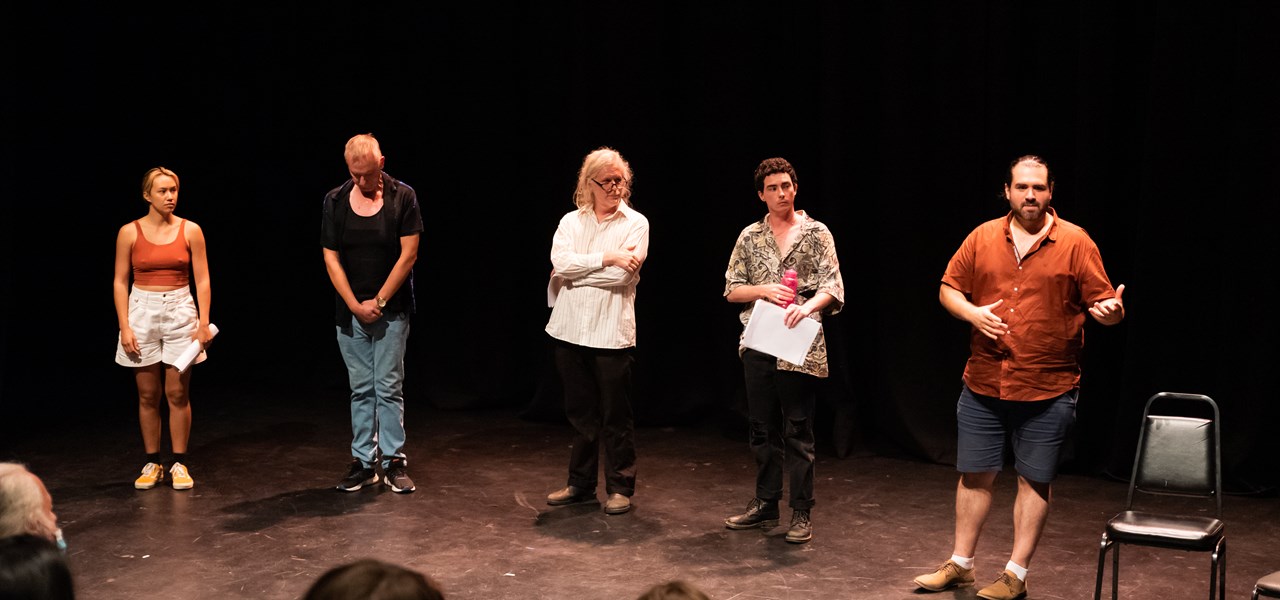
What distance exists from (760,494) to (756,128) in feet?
7.80

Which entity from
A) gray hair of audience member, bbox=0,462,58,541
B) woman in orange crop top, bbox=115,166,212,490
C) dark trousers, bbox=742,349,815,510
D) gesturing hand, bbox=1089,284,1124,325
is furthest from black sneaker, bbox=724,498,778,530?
gray hair of audience member, bbox=0,462,58,541

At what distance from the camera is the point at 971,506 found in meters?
4.05

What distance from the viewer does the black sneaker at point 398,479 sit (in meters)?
5.37

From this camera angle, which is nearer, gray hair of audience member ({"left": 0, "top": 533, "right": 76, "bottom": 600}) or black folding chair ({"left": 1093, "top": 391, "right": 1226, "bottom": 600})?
gray hair of audience member ({"left": 0, "top": 533, "right": 76, "bottom": 600})

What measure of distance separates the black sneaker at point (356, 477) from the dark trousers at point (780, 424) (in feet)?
6.04

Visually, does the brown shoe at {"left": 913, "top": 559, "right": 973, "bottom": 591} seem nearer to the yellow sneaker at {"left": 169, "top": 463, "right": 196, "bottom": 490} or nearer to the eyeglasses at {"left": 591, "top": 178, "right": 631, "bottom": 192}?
the eyeglasses at {"left": 591, "top": 178, "right": 631, "bottom": 192}

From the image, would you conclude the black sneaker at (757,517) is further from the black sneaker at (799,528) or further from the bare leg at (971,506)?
the bare leg at (971,506)

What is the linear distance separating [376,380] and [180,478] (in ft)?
3.20

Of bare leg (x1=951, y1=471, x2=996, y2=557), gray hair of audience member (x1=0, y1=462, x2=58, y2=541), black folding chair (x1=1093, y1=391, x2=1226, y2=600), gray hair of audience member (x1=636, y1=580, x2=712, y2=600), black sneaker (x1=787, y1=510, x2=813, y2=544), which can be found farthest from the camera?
black sneaker (x1=787, y1=510, x2=813, y2=544)

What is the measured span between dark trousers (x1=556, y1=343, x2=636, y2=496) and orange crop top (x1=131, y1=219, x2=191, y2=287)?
170cm

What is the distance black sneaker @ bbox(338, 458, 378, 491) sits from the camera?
5398 mm

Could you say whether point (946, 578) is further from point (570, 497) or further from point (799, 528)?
point (570, 497)

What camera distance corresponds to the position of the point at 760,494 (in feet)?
15.7

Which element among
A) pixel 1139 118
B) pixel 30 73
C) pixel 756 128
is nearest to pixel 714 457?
pixel 756 128
